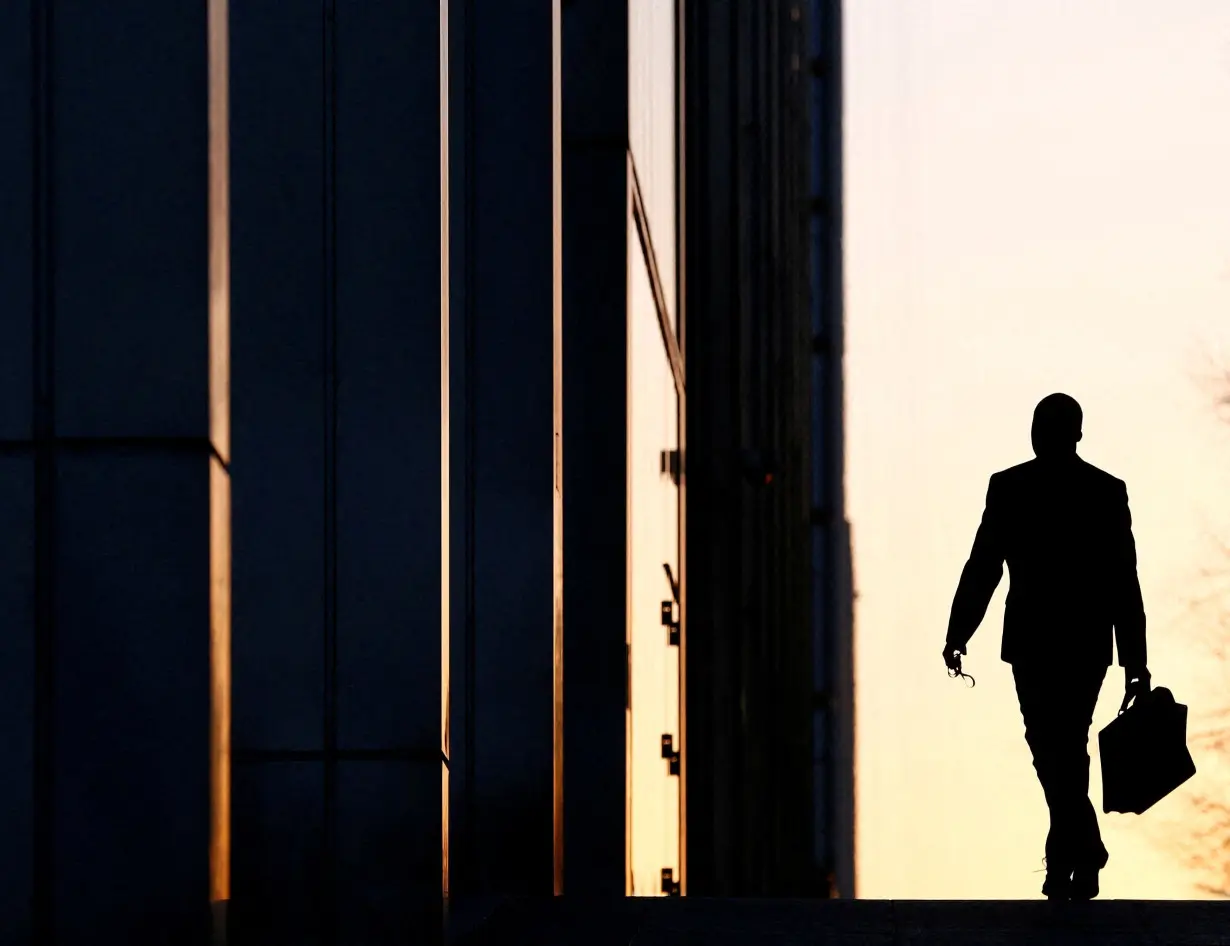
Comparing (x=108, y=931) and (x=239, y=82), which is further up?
(x=239, y=82)

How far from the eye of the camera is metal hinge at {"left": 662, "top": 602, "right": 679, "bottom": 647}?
15.3m

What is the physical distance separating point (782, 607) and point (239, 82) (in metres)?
27.9

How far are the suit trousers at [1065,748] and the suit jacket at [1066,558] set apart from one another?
68 mm

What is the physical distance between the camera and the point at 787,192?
35062mm

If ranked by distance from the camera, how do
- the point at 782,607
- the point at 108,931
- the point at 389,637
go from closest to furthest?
the point at 108,931 → the point at 389,637 → the point at 782,607

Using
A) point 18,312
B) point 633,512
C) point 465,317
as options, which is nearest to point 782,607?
point 633,512

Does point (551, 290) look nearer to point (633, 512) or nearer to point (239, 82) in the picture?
point (239, 82)

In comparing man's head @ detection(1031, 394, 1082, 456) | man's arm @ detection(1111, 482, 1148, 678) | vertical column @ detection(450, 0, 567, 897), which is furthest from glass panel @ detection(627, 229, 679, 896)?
man's arm @ detection(1111, 482, 1148, 678)

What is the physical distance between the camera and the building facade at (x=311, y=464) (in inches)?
212

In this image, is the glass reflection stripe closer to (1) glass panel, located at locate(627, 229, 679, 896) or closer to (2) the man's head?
(1) glass panel, located at locate(627, 229, 679, 896)

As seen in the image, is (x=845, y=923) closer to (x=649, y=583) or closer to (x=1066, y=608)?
(x=1066, y=608)

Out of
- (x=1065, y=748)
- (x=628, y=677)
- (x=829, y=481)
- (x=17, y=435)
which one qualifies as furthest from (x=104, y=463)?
(x=829, y=481)

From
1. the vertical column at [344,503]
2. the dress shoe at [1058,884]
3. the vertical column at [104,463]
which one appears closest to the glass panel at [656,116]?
the vertical column at [344,503]

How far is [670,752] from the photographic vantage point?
52.6 feet
